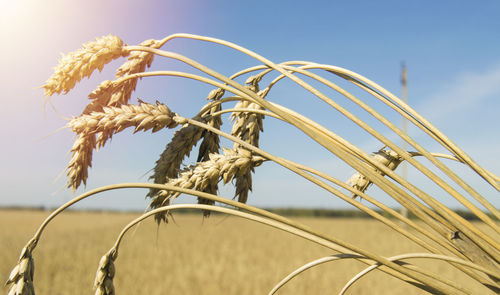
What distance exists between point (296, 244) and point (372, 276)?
16.2 ft

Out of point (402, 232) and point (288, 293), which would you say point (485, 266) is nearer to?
point (402, 232)

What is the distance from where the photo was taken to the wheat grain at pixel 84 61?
98cm

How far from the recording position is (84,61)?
38.9 inches

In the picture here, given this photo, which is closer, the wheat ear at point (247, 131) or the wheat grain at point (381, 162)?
the wheat grain at point (381, 162)

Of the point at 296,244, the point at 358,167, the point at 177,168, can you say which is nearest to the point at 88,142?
the point at 177,168

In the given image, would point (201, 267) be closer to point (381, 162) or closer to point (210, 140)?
point (210, 140)

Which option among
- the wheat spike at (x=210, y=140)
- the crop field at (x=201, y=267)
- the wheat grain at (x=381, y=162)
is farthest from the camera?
the crop field at (x=201, y=267)

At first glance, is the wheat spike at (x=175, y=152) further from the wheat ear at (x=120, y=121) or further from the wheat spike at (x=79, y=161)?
the wheat spike at (x=79, y=161)

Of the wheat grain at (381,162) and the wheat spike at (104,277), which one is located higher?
the wheat grain at (381,162)

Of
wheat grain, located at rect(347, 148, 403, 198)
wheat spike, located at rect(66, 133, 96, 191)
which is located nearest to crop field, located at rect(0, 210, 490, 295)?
wheat spike, located at rect(66, 133, 96, 191)

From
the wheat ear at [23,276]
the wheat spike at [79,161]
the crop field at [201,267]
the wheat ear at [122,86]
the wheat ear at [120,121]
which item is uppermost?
the wheat ear at [122,86]

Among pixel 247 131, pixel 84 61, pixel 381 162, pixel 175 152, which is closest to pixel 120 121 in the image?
pixel 175 152

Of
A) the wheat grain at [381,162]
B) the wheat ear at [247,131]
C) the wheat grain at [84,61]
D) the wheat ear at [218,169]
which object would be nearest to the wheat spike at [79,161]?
the wheat grain at [84,61]

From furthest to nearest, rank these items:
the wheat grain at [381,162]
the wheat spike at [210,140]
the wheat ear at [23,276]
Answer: the wheat spike at [210,140], the wheat grain at [381,162], the wheat ear at [23,276]
